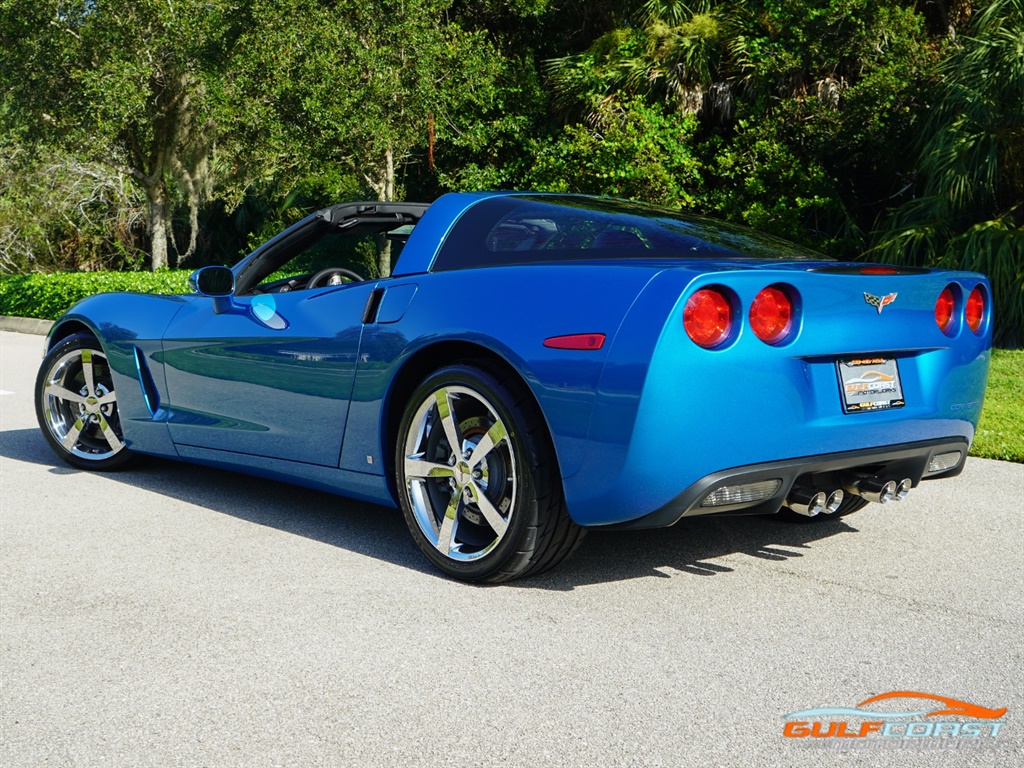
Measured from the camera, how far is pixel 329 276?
5109 mm

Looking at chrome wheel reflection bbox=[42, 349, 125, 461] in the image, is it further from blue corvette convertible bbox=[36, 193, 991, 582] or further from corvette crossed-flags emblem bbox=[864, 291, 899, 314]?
corvette crossed-flags emblem bbox=[864, 291, 899, 314]

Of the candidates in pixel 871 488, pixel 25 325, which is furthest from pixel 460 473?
pixel 25 325

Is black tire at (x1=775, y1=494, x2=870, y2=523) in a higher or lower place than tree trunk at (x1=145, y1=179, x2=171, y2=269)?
lower

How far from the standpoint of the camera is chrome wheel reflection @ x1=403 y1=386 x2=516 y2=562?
389cm

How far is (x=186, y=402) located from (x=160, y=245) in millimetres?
19520

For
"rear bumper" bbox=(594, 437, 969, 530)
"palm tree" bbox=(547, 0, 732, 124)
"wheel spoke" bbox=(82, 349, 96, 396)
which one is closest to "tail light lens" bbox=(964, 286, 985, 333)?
"rear bumper" bbox=(594, 437, 969, 530)

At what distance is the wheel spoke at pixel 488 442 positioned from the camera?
12.6 ft

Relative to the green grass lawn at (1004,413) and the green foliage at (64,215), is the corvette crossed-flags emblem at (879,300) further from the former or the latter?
the green foliage at (64,215)

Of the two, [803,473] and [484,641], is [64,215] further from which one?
[803,473]

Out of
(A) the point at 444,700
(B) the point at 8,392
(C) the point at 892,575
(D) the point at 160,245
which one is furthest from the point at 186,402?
(D) the point at 160,245

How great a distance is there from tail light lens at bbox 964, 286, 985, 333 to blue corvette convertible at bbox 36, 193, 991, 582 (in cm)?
1

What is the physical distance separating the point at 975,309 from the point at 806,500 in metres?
1.05

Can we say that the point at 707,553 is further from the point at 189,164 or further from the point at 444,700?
the point at 189,164

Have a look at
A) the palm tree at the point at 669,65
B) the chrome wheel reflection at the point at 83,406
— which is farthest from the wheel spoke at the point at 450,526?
the palm tree at the point at 669,65
